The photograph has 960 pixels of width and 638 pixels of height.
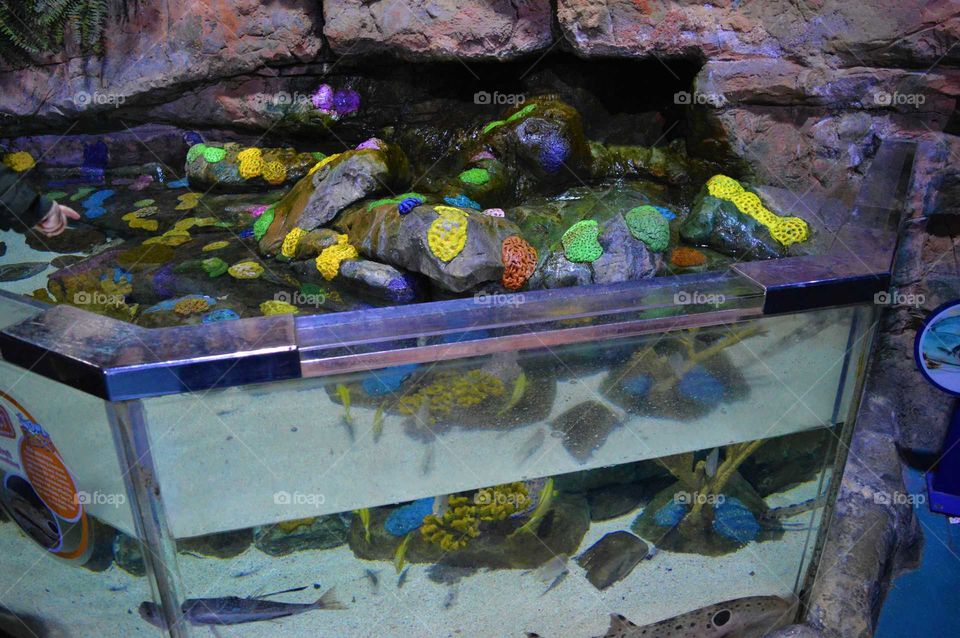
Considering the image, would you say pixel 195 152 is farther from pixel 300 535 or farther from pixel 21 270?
pixel 300 535

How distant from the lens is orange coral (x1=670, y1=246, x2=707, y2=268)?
4695 mm

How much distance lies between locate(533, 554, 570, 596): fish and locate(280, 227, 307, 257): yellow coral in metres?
3.48

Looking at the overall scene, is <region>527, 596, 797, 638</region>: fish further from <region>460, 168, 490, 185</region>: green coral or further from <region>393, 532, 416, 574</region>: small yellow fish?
<region>460, 168, 490, 185</region>: green coral

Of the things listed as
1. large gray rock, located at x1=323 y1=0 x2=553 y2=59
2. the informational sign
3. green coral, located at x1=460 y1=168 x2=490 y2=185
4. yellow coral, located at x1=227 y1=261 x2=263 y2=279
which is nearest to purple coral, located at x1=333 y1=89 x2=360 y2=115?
large gray rock, located at x1=323 y1=0 x2=553 y2=59

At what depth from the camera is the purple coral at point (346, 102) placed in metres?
6.36

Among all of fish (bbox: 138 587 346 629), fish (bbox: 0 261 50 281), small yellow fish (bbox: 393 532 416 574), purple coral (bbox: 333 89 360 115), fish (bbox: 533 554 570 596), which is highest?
purple coral (bbox: 333 89 360 115)

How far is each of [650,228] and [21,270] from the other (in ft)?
14.4

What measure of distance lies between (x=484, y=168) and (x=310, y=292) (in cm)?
176

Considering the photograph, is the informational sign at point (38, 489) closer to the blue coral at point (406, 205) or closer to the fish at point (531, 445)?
the fish at point (531, 445)

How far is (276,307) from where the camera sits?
458 cm

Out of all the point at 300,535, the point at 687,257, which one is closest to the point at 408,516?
the point at 300,535

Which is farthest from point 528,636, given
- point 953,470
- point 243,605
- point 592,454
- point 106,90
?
point 106,90

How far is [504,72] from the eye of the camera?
626 centimetres

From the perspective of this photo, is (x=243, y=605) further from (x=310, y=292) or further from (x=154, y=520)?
(x=310, y=292)
